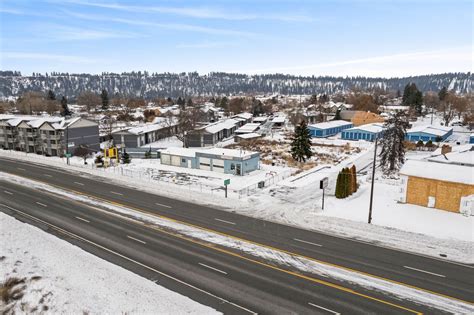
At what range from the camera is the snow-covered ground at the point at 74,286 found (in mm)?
17125

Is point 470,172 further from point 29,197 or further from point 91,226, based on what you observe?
point 29,197

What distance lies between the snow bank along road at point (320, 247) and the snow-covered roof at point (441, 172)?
1322 cm

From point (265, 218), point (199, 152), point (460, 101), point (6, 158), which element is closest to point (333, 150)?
point (199, 152)

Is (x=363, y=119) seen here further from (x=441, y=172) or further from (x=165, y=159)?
(x=441, y=172)

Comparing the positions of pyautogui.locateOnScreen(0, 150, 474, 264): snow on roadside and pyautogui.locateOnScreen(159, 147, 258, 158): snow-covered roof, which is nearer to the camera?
pyautogui.locateOnScreen(0, 150, 474, 264): snow on roadside

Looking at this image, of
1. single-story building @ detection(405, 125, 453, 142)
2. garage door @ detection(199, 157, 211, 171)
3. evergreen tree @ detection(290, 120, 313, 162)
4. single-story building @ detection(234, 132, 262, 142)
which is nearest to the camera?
garage door @ detection(199, 157, 211, 171)

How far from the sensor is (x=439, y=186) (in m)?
32.5

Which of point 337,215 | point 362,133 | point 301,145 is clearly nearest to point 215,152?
point 301,145

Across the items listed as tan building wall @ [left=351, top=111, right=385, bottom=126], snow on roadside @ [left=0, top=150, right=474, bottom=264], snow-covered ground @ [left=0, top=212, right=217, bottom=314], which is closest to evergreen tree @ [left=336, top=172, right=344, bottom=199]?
snow on roadside @ [left=0, top=150, right=474, bottom=264]

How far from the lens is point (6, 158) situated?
212ft

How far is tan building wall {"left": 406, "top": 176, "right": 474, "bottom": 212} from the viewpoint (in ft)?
103

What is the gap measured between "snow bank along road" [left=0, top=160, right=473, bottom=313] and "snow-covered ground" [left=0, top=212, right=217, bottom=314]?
13.5ft

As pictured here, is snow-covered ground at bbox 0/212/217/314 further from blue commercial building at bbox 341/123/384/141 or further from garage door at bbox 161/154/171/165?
blue commercial building at bbox 341/123/384/141

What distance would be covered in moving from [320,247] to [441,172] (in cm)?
1825
